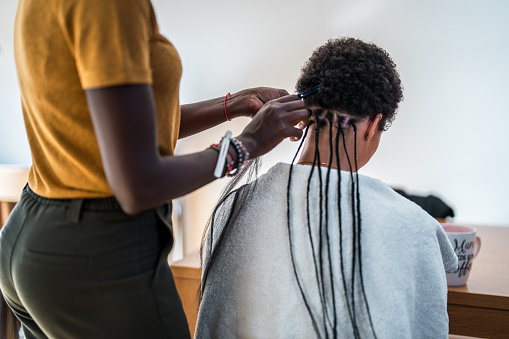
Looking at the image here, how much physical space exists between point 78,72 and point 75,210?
190 millimetres

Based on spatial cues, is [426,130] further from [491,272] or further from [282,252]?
[282,252]

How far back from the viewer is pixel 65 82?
1.84ft

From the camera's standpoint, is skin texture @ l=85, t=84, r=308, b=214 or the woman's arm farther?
the woman's arm

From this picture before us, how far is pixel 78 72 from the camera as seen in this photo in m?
0.55

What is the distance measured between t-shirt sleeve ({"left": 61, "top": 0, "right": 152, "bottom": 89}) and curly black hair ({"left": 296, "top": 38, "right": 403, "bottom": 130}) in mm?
487

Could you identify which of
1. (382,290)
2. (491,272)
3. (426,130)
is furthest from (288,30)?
(382,290)

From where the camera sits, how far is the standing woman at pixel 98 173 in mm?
498

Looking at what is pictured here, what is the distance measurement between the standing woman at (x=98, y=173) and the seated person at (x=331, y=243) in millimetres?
198

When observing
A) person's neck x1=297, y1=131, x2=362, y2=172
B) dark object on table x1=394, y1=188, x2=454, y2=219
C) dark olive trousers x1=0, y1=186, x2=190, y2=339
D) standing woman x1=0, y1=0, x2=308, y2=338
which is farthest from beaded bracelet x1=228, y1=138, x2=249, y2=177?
dark object on table x1=394, y1=188, x2=454, y2=219

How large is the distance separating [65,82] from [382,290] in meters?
0.62

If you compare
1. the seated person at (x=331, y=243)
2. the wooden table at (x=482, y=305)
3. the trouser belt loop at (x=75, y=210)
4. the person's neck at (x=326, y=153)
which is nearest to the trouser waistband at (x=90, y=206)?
the trouser belt loop at (x=75, y=210)

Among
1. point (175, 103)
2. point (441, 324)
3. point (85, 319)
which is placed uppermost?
point (175, 103)

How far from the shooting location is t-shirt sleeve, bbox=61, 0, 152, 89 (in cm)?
49

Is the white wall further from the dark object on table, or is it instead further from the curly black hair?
the curly black hair
